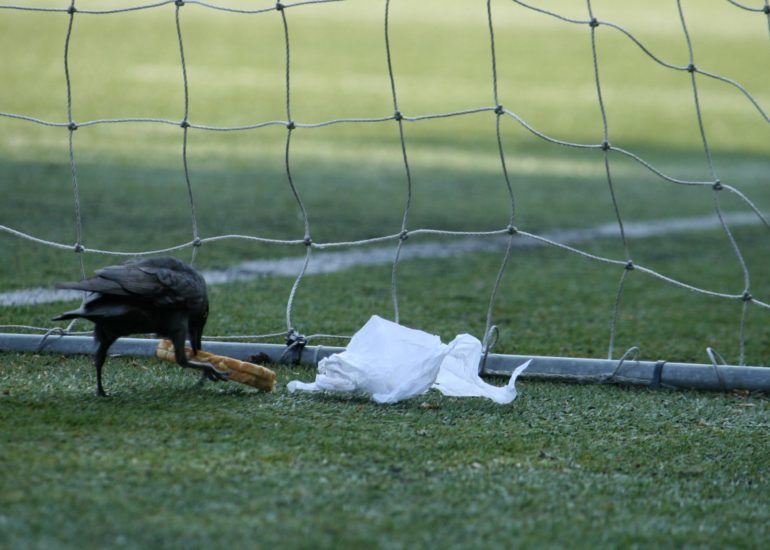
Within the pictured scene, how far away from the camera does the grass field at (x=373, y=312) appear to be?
6.66 ft

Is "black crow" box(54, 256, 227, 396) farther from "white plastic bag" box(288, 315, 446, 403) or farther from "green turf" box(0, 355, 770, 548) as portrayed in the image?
"white plastic bag" box(288, 315, 446, 403)

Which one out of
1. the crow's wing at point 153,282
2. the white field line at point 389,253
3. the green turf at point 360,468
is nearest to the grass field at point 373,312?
the green turf at point 360,468

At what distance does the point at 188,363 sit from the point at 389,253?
293 cm

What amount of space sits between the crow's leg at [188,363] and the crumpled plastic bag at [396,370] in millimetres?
194

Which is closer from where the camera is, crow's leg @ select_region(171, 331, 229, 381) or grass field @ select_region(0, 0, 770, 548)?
grass field @ select_region(0, 0, 770, 548)

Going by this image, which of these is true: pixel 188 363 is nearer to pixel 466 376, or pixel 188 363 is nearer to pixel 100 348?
pixel 100 348

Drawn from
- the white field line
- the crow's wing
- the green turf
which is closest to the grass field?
the green turf

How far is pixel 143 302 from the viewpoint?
2.65m

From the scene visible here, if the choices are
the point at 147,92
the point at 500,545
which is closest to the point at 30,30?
the point at 147,92

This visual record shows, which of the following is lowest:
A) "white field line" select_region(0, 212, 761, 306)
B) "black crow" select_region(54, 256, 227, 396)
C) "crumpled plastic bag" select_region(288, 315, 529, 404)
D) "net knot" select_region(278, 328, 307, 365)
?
"white field line" select_region(0, 212, 761, 306)

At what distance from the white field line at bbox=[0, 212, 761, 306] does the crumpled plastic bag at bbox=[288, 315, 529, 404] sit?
141 centimetres

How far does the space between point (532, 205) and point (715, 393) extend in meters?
4.61

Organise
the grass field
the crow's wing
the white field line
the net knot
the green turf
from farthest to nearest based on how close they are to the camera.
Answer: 1. the white field line
2. the net knot
3. the crow's wing
4. the grass field
5. the green turf

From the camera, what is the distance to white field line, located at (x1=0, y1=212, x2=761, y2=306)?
4113 millimetres
